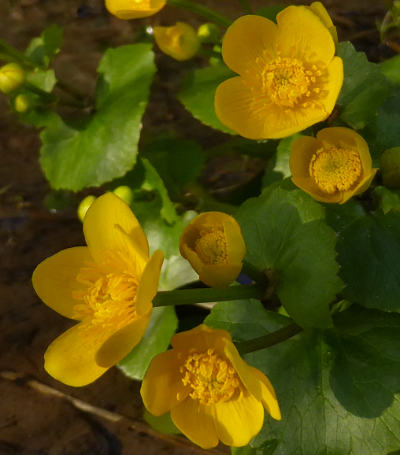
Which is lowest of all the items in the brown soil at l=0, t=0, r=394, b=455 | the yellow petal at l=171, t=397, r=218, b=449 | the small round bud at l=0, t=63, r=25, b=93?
the brown soil at l=0, t=0, r=394, b=455

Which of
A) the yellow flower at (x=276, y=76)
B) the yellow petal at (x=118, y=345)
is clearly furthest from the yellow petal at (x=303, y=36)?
the yellow petal at (x=118, y=345)

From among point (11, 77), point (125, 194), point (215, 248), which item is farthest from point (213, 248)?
point (11, 77)

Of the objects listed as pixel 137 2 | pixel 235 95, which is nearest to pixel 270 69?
pixel 235 95

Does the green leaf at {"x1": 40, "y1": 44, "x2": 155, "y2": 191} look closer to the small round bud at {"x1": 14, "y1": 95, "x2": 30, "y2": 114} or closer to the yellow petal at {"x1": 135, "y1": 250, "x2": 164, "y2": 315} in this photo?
the small round bud at {"x1": 14, "y1": 95, "x2": 30, "y2": 114}

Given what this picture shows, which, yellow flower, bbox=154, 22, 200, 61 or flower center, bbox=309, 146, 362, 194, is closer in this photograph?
flower center, bbox=309, 146, 362, 194

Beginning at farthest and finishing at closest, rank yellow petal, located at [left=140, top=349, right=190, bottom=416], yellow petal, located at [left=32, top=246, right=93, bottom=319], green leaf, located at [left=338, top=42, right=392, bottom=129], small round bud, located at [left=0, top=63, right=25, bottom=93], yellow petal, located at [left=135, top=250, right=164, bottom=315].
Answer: small round bud, located at [left=0, top=63, right=25, bottom=93] < green leaf, located at [left=338, top=42, right=392, bottom=129] < yellow petal, located at [left=32, top=246, right=93, bottom=319] < yellow petal, located at [left=140, top=349, right=190, bottom=416] < yellow petal, located at [left=135, top=250, right=164, bottom=315]

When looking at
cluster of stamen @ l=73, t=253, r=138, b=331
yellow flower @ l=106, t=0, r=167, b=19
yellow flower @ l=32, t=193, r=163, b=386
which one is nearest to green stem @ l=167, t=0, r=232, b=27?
yellow flower @ l=106, t=0, r=167, b=19

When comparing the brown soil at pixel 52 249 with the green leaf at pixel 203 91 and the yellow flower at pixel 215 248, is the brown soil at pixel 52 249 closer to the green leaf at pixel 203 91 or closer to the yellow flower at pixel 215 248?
the green leaf at pixel 203 91

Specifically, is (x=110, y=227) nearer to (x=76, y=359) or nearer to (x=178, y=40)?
(x=76, y=359)

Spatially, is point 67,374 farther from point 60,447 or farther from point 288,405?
point 60,447
